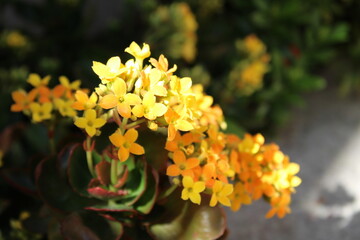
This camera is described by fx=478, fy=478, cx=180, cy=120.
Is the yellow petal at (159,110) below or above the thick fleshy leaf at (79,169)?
above

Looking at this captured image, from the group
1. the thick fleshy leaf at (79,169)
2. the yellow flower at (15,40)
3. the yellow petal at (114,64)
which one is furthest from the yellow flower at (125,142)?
the yellow flower at (15,40)

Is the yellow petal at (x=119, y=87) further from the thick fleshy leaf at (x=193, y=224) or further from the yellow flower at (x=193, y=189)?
the thick fleshy leaf at (x=193, y=224)

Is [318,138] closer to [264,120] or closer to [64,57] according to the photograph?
[264,120]

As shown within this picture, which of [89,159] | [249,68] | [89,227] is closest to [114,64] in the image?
[89,159]

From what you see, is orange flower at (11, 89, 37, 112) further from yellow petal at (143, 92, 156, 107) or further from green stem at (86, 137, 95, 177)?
yellow petal at (143, 92, 156, 107)

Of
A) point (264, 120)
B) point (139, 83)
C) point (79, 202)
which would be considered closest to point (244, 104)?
point (264, 120)

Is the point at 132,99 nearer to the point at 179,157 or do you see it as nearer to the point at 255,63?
the point at 179,157

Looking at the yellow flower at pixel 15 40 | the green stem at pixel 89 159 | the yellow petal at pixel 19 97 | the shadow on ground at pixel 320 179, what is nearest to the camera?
the green stem at pixel 89 159
